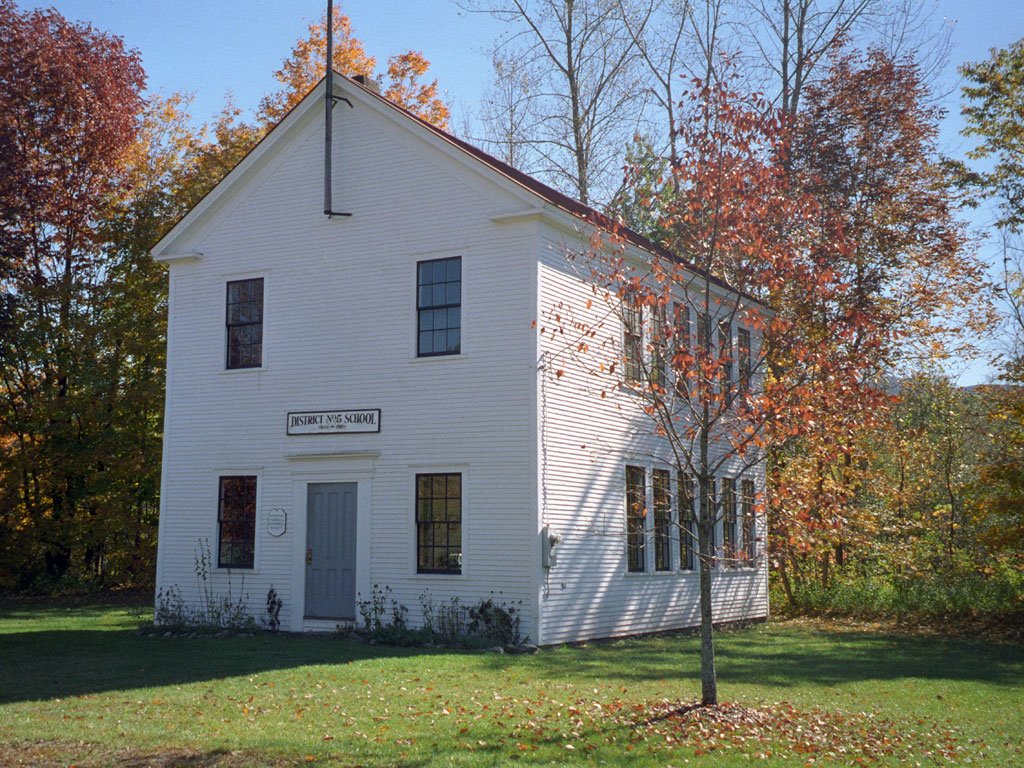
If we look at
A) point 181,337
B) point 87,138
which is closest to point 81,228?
point 87,138

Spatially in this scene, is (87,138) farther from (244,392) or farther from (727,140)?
(727,140)

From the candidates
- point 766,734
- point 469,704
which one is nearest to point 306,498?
point 469,704

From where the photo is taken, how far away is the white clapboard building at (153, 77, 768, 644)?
652 inches

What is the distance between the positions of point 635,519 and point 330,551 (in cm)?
545

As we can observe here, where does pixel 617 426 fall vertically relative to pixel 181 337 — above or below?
below

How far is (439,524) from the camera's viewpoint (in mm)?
16969

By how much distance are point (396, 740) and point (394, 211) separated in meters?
10.9

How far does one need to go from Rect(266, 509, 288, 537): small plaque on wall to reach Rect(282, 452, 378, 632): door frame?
19 centimetres

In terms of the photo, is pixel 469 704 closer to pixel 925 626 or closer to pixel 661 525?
pixel 661 525

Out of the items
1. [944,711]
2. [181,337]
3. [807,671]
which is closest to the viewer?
[944,711]

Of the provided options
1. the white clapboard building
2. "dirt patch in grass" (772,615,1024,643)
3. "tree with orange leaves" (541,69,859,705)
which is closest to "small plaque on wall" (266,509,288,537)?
the white clapboard building

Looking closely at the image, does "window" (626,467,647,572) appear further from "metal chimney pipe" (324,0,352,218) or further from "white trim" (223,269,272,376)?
"metal chimney pipe" (324,0,352,218)

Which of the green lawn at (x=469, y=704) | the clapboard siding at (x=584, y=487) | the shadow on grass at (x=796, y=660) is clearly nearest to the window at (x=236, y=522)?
the green lawn at (x=469, y=704)

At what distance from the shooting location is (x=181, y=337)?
19734 mm
